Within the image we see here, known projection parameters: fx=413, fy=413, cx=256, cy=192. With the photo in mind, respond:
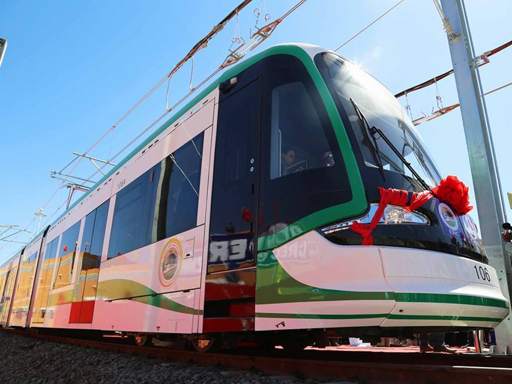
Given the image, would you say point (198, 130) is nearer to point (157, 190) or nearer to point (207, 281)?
point (157, 190)

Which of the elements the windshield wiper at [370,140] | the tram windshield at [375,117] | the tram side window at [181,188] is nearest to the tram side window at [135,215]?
the tram side window at [181,188]

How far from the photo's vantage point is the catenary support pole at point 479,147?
5098 mm

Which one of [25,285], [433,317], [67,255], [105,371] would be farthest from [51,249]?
[433,317]

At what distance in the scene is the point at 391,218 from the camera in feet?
9.94

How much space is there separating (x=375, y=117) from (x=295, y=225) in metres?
1.37

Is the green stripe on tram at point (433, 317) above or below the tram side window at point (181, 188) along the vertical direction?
below

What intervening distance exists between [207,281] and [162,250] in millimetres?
1141

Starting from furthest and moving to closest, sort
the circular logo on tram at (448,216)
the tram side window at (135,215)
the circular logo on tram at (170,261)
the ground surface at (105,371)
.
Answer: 1. the tram side window at (135,215)
2. the circular logo on tram at (170,261)
3. the ground surface at (105,371)
4. the circular logo on tram at (448,216)

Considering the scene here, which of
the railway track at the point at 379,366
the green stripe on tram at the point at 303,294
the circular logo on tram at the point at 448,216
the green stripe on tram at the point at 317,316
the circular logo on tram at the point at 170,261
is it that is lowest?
the railway track at the point at 379,366

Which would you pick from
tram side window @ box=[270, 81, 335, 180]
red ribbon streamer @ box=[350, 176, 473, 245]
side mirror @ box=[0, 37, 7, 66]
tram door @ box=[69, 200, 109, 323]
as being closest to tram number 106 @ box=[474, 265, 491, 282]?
red ribbon streamer @ box=[350, 176, 473, 245]

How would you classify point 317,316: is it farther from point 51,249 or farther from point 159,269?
point 51,249

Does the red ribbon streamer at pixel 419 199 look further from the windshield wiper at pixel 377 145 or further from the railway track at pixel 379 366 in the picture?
the railway track at pixel 379 366

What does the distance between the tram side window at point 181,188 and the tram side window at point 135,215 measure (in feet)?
1.08

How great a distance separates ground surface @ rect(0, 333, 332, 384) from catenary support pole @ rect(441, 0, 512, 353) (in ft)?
10.9
